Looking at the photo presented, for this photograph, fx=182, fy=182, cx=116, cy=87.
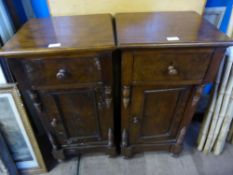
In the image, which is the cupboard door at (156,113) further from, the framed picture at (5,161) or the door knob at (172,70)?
the framed picture at (5,161)

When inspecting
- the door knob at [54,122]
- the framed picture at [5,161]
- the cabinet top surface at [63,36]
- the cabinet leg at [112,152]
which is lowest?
the cabinet leg at [112,152]

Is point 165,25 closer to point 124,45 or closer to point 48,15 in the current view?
point 124,45

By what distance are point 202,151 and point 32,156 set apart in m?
1.23

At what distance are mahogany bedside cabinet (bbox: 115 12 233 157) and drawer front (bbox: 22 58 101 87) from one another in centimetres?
14

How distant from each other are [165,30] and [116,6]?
1.31 feet

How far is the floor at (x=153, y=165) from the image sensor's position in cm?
127

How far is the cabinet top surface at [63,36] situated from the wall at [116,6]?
0.08 metres

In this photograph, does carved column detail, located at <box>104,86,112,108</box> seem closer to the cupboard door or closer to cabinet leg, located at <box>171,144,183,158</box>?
the cupboard door

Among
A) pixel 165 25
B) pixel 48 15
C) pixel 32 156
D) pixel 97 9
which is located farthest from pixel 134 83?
pixel 32 156

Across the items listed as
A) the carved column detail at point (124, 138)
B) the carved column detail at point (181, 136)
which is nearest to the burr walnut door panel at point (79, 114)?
the carved column detail at point (124, 138)

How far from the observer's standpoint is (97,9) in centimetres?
112

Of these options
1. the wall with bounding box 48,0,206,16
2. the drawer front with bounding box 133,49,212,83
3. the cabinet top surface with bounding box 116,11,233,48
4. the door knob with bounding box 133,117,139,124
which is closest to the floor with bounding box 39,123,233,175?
the door knob with bounding box 133,117,139,124

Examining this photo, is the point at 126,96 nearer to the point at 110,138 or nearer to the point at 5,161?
the point at 110,138

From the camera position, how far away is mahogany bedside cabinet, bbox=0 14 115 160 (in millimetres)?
767
